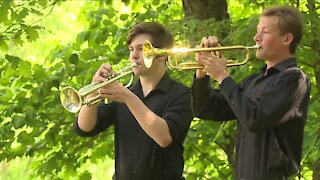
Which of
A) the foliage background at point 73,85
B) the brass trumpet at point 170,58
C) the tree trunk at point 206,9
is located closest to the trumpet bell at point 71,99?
the brass trumpet at point 170,58

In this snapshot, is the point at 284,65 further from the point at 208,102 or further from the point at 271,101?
the point at 208,102

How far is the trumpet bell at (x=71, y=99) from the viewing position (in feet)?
13.2

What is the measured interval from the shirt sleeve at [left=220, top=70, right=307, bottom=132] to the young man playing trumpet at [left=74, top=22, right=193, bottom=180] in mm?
615

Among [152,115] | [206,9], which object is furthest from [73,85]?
[152,115]

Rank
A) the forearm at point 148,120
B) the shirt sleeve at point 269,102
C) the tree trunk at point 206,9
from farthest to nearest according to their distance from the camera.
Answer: the tree trunk at point 206,9 < the forearm at point 148,120 < the shirt sleeve at point 269,102

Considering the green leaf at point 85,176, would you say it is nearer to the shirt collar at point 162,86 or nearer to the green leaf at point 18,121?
the green leaf at point 18,121

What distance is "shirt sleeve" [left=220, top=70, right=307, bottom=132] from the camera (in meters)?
3.33

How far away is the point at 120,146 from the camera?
4.12 metres

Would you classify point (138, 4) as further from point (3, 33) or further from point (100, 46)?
point (3, 33)

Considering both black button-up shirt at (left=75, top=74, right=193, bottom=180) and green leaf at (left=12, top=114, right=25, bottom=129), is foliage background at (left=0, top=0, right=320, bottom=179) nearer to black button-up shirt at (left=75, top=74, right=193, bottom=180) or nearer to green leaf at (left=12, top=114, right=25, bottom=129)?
green leaf at (left=12, top=114, right=25, bottom=129)

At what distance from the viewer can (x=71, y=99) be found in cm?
409

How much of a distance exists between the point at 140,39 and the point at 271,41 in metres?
0.88

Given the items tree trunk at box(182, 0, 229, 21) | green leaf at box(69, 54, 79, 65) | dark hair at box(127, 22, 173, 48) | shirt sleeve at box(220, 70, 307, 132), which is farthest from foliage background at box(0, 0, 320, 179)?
shirt sleeve at box(220, 70, 307, 132)

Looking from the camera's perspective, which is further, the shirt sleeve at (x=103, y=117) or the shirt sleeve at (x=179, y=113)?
the shirt sleeve at (x=103, y=117)
